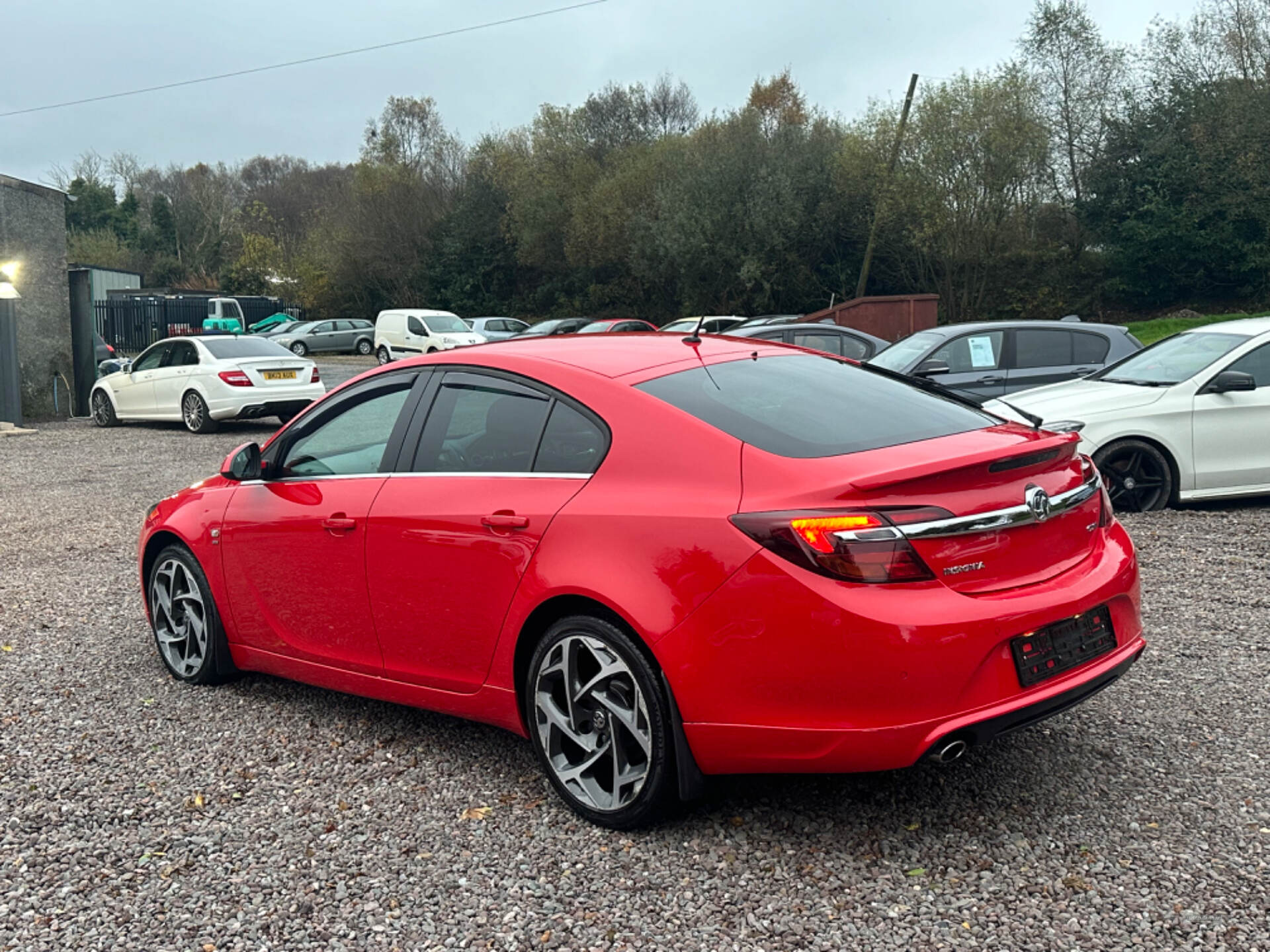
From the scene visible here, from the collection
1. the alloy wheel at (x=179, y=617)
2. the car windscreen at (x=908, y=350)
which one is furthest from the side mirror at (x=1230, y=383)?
the alloy wheel at (x=179, y=617)

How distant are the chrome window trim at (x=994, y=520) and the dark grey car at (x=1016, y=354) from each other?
868 cm

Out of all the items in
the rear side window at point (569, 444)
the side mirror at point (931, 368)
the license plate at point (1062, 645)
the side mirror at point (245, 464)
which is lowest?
the license plate at point (1062, 645)

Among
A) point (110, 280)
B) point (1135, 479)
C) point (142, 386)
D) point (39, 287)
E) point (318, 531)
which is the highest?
point (110, 280)

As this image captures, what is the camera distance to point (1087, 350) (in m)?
12.1

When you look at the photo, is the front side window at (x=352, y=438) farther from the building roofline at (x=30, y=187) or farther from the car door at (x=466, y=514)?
the building roofline at (x=30, y=187)

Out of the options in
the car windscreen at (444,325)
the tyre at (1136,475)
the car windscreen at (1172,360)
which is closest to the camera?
the tyre at (1136,475)

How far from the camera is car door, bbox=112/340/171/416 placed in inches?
720

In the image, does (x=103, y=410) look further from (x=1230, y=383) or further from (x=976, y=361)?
(x=1230, y=383)

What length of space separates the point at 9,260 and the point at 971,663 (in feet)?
70.6

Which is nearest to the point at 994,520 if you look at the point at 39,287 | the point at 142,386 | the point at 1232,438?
the point at 1232,438

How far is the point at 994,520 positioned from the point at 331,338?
44.7 m

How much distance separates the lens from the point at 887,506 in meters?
A: 3.11

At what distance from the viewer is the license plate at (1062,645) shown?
3.21 meters

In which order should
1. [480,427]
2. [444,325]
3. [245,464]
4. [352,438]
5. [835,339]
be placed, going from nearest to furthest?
1. [480,427]
2. [352,438]
3. [245,464]
4. [835,339]
5. [444,325]
